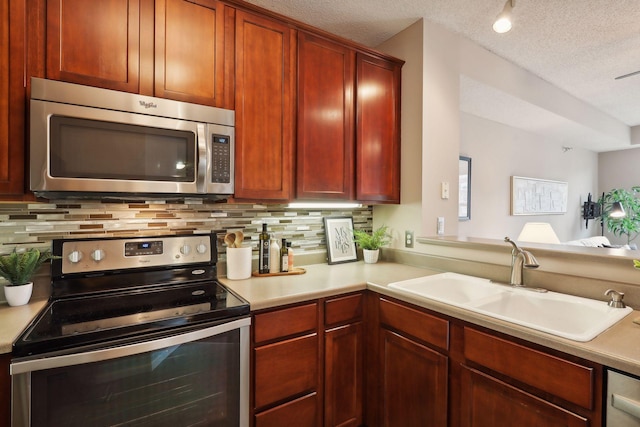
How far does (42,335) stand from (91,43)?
1.15 m

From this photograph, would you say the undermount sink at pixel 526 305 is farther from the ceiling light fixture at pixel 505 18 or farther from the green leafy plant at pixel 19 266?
the green leafy plant at pixel 19 266

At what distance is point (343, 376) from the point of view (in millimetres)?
1682

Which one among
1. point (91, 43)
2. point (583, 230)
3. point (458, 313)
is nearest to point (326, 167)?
point (458, 313)

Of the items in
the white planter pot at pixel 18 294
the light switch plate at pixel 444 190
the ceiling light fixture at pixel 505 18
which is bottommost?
the white planter pot at pixel 18 294

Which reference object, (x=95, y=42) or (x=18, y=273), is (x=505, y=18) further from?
(x=18, y=273)

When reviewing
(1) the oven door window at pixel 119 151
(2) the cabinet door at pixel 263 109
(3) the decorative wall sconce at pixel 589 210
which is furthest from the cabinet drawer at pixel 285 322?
(3) the decorative wall sconce at pixel 589 210

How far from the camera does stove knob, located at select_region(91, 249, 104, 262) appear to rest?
1489 mm

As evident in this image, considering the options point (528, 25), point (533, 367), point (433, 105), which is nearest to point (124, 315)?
point (533, 367)

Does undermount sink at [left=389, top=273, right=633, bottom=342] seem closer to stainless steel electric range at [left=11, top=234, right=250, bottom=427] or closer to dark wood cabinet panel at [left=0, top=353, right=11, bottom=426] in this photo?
stainless steel electric range at [left=11, top=234, right=250, bottom=427]

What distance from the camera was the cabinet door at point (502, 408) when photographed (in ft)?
3.41

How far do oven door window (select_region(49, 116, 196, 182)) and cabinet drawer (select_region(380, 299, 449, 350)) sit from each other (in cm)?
118

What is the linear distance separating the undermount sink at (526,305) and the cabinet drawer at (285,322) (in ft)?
1.48

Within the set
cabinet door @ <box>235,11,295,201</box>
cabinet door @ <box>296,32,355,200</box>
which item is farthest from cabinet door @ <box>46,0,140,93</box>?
cabinet door @ <box>296,32,355,200</box>

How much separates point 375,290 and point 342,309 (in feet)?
0.69
